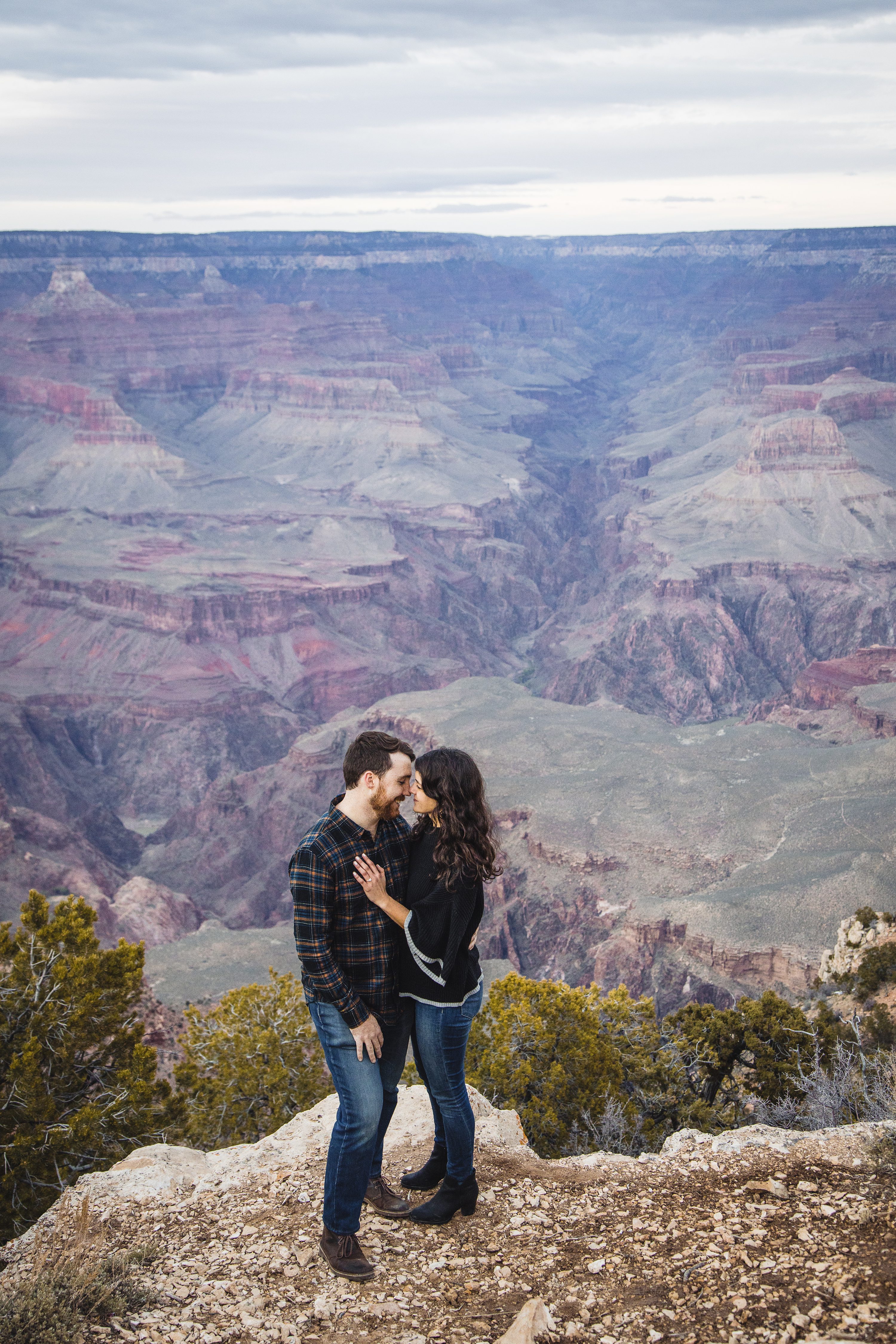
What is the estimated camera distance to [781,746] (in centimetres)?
5375

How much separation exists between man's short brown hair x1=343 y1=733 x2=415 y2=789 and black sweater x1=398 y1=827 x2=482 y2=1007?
66 cm

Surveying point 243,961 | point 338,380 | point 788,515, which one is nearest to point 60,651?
point 243,961

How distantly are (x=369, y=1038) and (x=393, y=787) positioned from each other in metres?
1.89

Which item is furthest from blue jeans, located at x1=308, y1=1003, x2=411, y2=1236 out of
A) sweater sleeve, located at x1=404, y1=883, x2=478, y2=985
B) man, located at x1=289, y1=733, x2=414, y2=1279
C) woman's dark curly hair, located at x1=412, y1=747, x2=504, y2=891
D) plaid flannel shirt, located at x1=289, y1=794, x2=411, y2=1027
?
woman's dark curly hair, located at x1=412, y1=747, x2=504, y2=891

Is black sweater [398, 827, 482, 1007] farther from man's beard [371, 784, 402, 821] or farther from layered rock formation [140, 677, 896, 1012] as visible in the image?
layered rock formation [140, 677, 896, 1012]

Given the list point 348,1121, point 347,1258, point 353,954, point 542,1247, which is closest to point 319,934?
point 353,954

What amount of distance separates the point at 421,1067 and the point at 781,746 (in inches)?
1886

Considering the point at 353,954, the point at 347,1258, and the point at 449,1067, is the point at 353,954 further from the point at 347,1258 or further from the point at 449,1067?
the point at 347,1258

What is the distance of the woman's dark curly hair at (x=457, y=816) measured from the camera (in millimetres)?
8086

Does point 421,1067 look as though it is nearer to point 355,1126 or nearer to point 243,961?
point 355,1126

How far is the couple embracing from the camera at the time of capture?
803cm

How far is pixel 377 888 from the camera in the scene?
806 centimetres

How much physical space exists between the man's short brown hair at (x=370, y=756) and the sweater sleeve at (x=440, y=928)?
989 millimetres

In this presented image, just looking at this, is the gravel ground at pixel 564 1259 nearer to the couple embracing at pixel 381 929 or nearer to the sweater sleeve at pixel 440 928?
the couple embracing at pixel 381 929
